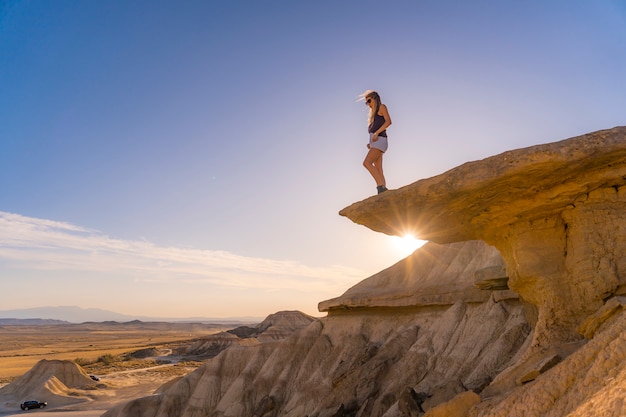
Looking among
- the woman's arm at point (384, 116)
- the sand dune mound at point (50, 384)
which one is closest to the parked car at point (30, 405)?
the sand dune mound at point (50, 384)

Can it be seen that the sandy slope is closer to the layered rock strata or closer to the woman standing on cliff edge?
the layered rock strata

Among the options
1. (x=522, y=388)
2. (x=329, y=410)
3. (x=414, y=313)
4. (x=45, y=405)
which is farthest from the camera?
(x=45, y=405)

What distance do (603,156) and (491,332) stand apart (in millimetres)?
8070

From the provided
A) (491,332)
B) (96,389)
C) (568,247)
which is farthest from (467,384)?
(96,389)

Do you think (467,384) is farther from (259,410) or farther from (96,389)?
(96,389)

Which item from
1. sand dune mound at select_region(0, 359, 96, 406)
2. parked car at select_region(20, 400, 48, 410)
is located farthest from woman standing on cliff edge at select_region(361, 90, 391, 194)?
sand dune mound at select_region(0, 359, 96, 406)

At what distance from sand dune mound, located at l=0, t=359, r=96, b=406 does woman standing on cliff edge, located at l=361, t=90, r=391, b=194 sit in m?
41.9

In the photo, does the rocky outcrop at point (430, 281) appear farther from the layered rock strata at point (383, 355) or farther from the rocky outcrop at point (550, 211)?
the rocky outcrop at point (550, 211)

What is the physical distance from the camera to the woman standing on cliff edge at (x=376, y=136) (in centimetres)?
837

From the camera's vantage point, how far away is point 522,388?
6375mm

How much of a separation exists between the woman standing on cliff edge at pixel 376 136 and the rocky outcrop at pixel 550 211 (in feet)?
1.75

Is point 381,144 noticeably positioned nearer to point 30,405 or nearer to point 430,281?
point 430,281

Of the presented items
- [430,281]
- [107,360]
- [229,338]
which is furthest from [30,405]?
[229,338]

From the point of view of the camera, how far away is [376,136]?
8.41 meters
